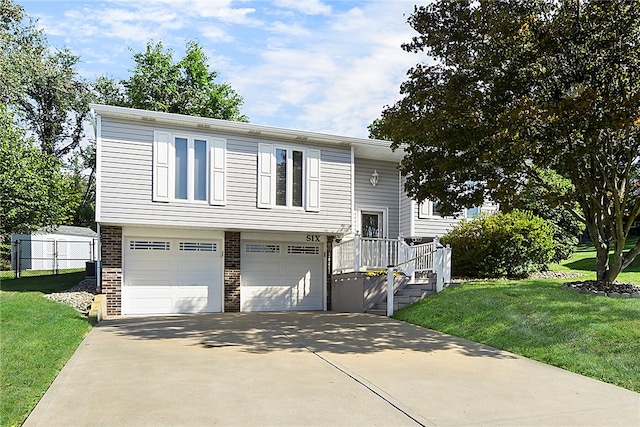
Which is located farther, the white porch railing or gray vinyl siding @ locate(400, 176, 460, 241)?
gray vinyl siding @ locate(400, 176, 460, 241)

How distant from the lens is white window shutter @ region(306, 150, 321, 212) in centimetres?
1498

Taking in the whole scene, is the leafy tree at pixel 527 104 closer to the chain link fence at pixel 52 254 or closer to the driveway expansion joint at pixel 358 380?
the driveway expansion joint at pixel 358 380

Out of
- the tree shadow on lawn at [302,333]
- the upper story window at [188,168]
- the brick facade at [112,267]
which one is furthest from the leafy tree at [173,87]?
the tree shadow on lawn at [302,333]

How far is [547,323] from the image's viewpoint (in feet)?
28.9

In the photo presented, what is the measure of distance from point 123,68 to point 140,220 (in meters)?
20.1

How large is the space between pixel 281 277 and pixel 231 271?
64.8 inches

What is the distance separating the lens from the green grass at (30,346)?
504 centimetres

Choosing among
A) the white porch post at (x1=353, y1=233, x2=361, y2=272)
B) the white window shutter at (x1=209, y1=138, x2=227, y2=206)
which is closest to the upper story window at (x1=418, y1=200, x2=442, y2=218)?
the white porch post at (x1=353, y1=233, x2=361, y2=272)

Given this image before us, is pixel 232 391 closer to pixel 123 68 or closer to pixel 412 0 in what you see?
pixel 412 0

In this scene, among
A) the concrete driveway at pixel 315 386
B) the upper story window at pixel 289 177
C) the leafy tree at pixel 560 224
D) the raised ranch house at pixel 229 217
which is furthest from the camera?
the leafy tree at pixel 560 224

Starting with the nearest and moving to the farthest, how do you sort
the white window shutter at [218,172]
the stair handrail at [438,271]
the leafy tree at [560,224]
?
the stair handrail at [438,271]
the white window shutter at [218,172]
the leafy tree at [560,224]

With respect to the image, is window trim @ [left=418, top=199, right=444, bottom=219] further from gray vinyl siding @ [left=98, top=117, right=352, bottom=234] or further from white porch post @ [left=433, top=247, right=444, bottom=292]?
white porch post @ [left=433, top=247, right=444, bottom=292]

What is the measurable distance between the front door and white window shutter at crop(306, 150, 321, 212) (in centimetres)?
246

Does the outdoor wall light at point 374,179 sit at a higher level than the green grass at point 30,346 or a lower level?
higher
